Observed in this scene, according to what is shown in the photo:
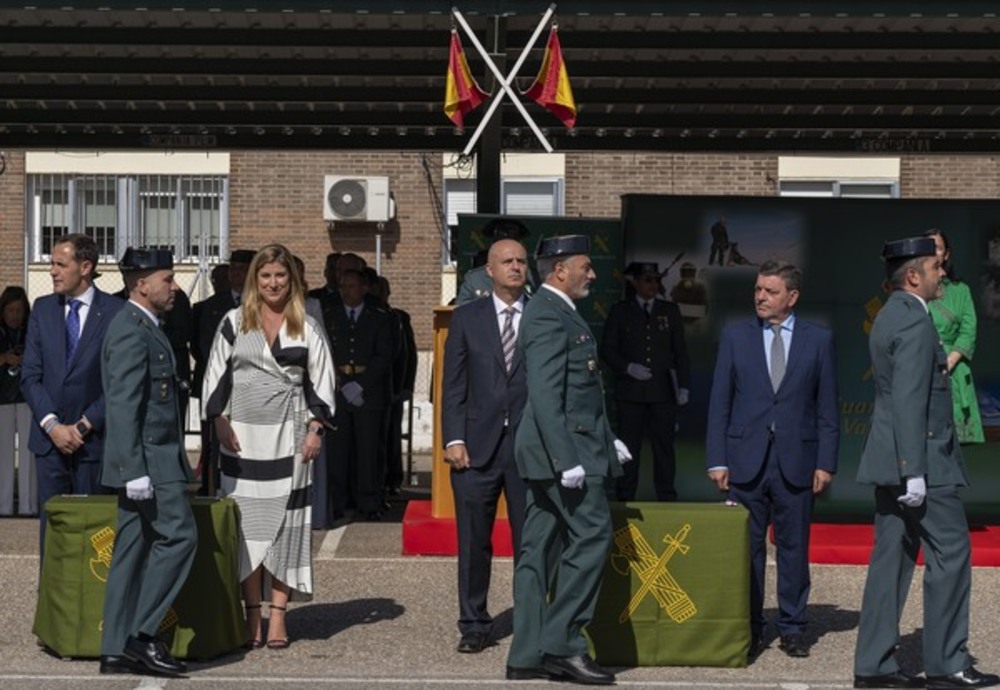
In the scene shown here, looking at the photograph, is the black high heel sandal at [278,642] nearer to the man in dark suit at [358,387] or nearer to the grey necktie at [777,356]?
the grey necktie at [777,356]

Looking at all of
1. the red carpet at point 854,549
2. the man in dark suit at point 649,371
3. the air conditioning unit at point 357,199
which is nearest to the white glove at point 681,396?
the man in dark suit at point 649,371

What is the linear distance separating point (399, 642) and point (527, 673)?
111cm

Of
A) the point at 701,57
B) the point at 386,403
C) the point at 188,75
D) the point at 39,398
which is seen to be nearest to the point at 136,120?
the point at 188,75

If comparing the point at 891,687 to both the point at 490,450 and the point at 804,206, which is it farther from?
the point at 804,206

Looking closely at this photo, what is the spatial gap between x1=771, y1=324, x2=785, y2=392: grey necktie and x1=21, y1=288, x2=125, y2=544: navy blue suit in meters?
3.32

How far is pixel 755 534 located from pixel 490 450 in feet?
4.46

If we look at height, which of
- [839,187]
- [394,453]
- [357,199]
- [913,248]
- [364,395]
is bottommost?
[394,453]

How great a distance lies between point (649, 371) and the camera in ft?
48.8

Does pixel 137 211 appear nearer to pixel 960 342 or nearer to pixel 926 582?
pixel 960 342

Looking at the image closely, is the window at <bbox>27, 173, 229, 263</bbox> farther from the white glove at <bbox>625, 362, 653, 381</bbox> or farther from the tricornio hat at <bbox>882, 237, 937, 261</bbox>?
the tricornio hat at <bbox>882, 237, 937, 261</bbox>

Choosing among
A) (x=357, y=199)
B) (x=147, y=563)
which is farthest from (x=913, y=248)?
(x=357, y=199)

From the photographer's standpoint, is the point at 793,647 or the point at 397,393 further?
the point at 397,393

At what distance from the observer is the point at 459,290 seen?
43.8 ft

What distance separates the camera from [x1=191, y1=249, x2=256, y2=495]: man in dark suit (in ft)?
50.9
